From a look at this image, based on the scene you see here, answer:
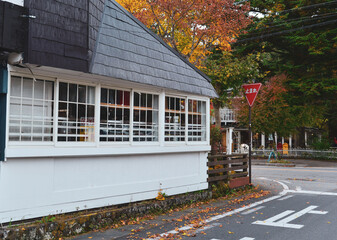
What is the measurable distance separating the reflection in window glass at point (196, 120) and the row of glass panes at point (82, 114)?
1.25ft

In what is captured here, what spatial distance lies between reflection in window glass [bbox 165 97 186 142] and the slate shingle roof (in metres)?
0.46

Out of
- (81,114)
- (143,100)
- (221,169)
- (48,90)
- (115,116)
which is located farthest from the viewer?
(221,169)

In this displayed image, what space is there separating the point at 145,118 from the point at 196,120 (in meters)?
2.19

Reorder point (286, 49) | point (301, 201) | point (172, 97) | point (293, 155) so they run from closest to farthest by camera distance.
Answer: point (172, 97), point (301, 201), point (286, 49), point (293, 155)

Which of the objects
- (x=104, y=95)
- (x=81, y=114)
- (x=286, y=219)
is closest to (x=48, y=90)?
(x=81, y=114)

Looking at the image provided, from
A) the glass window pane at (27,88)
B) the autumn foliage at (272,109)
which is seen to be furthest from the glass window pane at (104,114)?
the autumn foliage at (272,109)

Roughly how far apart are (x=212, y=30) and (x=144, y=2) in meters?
2.92

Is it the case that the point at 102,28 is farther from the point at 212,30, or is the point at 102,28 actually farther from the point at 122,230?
the point at 212,30

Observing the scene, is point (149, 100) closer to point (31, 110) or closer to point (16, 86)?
point (31, 110)

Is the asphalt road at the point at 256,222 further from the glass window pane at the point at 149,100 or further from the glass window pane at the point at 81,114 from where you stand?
the glass window pane at the point at 149,100

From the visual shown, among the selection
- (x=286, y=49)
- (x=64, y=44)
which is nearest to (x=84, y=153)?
(x=64, y=44)

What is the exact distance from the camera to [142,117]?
341 inches

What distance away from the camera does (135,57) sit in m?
8.25

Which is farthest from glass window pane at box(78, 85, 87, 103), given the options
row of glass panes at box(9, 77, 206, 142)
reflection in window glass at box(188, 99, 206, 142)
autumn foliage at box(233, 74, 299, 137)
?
autumn foliage at box(233, 74, 299, 137)
